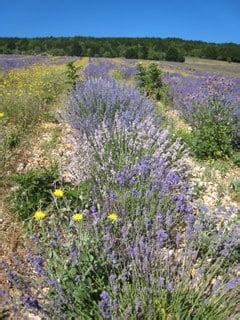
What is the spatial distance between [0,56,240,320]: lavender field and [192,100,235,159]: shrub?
0.02 meters

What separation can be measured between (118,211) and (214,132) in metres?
3.25

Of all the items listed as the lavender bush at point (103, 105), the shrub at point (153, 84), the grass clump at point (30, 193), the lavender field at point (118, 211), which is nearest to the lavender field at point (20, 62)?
the shrub at point (153, 84)

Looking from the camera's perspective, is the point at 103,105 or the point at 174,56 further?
the point at 174,56

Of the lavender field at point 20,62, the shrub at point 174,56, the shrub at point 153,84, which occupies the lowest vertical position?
the shrub at point 174,56

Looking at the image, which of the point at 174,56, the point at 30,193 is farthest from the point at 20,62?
the point at 174,56

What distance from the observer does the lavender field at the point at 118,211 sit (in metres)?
2.37

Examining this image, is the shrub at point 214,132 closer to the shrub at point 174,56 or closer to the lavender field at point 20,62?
the lavender field at point 20,62

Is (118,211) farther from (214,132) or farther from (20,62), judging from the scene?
(20,62)

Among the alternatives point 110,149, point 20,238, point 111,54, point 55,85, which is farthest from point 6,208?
point 111,54

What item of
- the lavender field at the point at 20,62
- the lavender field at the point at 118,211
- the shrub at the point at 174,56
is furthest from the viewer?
the shrub at the point at 174,56

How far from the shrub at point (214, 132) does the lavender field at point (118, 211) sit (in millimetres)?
19

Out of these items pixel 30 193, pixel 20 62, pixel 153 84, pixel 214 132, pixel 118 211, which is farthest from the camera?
pixel 20 62

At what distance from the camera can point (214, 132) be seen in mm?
6223

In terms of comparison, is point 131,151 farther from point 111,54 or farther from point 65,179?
point 111,54
